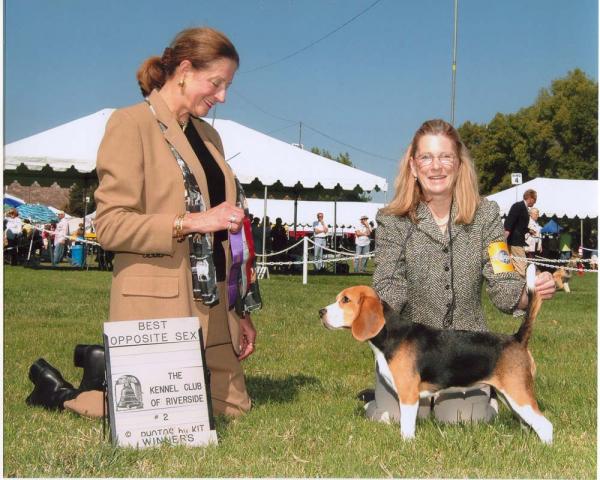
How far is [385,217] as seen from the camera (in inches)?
176

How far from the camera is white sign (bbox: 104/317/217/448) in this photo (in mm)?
3775

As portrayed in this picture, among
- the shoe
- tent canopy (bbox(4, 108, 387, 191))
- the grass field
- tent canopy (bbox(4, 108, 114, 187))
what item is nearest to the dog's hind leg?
the grass field

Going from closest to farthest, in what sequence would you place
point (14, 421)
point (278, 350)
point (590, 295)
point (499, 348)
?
point (499, 348) → point (14, 421) → point (278, 350) → point (590, 295)

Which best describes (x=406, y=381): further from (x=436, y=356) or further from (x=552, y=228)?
(x=552, y=228)

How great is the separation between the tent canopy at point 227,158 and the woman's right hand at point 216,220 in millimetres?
13775

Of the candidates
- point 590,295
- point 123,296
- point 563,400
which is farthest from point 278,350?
point 590,295

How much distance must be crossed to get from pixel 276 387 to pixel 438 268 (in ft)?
6.17

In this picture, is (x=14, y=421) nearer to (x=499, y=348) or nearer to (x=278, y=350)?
(x=499, y=348)

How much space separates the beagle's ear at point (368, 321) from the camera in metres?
3.85

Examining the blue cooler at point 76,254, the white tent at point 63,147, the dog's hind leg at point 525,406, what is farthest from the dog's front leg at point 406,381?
the blue cooler at point 76,254

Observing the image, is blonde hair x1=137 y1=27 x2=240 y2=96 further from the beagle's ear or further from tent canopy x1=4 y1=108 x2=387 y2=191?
tent canopy x1=4 y1=108 x2=387 y2=191

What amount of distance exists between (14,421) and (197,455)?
1.34m

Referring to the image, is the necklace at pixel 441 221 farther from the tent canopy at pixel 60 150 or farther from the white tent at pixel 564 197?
the white tent at pixel 564 197

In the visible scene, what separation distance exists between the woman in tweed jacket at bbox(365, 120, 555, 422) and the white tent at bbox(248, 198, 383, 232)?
27724mm
